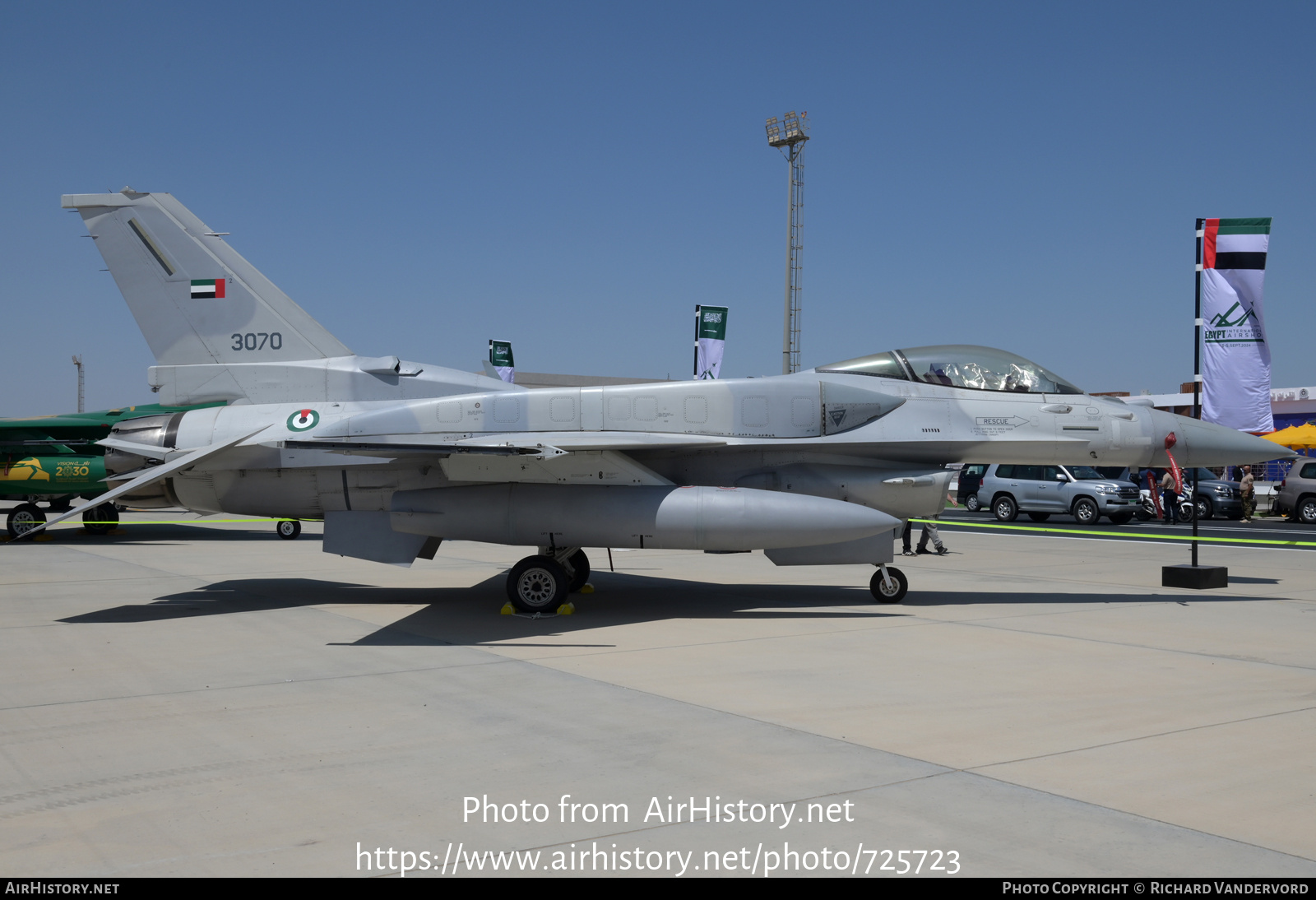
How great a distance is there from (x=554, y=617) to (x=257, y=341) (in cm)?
494

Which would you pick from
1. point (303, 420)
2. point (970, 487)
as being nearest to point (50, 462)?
point (303, 420)

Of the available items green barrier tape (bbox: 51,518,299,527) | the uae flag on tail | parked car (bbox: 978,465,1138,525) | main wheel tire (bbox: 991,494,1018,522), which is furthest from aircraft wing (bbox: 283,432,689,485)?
main wheel tire (bbox: 991,494,1018,522)

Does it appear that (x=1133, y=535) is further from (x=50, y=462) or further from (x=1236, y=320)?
(x=50, y=462)

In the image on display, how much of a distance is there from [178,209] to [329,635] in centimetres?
585

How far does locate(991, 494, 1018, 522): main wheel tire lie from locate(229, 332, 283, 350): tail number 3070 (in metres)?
21.4

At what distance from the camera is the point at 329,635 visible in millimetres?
9055

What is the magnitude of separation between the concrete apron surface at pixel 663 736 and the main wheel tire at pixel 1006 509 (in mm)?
15951

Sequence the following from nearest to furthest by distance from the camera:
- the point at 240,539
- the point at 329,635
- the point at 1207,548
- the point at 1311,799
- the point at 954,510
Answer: the point at 1311,799
the point at 329,635
the point at 1207,548
the point at 240,539
the point at 954,510

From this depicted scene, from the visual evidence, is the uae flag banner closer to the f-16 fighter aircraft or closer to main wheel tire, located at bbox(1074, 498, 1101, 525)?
the f-16 fighter aircraft

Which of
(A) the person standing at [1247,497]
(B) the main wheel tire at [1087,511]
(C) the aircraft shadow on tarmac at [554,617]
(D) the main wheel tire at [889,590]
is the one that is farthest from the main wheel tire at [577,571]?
(A) the person standing at [1247,497]

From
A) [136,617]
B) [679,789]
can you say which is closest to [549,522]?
[136,617]

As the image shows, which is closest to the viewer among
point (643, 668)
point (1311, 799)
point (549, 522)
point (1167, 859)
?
point (1167, 859)

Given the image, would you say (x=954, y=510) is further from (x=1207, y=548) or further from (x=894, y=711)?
(x=894, y=711)

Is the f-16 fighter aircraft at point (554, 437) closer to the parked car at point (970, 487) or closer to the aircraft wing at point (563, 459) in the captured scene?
the aircraft wing at point (563, 459)
